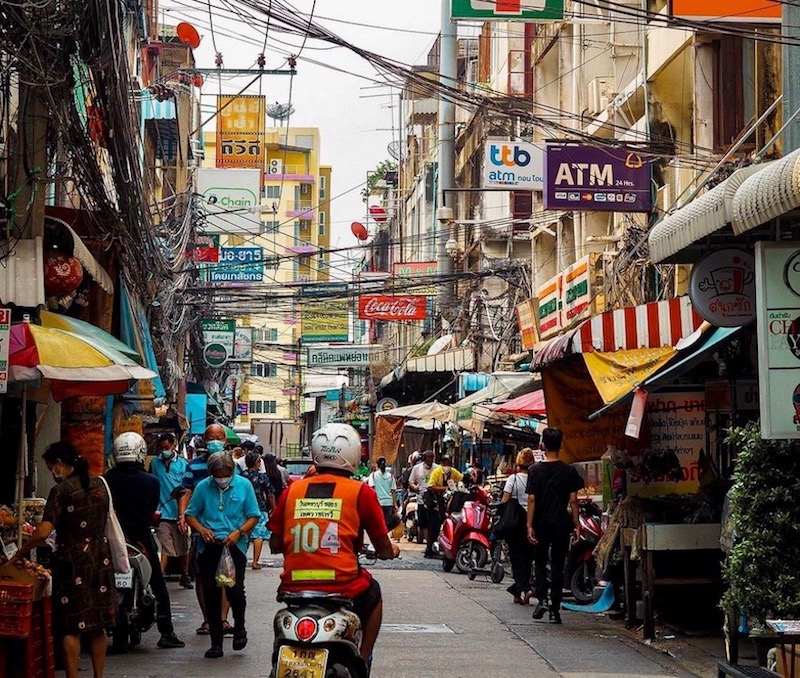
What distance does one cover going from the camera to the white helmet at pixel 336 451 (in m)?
7.87

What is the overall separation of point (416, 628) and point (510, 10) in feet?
25.1

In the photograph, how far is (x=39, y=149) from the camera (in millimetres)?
13422

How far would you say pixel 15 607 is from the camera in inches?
343

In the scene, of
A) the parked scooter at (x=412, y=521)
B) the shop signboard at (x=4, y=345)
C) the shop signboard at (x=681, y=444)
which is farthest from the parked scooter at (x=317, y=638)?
the parked scooter at (x=412, y=521)

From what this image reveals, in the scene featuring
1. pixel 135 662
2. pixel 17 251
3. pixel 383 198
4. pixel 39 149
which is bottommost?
pixel 135 662

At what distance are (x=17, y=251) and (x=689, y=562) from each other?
6.68 meters

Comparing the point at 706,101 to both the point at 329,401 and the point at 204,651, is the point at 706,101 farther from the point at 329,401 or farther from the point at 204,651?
the point at 329,401

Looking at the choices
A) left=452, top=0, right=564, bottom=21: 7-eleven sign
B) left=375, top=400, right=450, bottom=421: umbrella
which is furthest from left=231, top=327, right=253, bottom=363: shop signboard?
left=452, top=0, right=564, bottom=21: 7-eleven sign

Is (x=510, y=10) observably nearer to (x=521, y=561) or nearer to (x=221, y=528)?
(x=521, y=561)

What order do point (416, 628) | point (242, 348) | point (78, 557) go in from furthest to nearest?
1. point (242, 348)
2. point (416, 628)
3. point (78, 557)

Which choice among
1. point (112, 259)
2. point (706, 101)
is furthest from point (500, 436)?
point (112, 259)

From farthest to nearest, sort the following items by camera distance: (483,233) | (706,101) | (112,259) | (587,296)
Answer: (483,233) < (587,296) < (706,101) < (112,259)

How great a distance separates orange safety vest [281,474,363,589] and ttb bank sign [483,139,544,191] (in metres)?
15.2

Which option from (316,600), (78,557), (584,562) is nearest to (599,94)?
(584,562)
